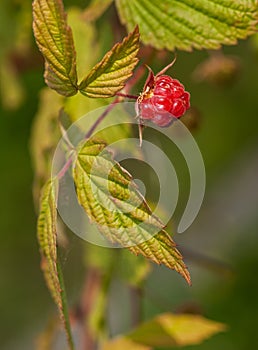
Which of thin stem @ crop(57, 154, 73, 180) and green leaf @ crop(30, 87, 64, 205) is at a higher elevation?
thin stem @ crop(57, 154, 73, 180)

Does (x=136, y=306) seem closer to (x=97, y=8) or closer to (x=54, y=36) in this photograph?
(x=97, y=8)

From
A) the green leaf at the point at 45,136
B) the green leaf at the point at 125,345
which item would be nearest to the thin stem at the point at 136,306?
the green leaf at the point at 125,345

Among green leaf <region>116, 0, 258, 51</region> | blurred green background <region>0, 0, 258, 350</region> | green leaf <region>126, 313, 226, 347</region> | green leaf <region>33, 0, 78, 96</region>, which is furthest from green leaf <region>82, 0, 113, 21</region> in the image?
blurred green background <region>0, 0, 258, 350</region>

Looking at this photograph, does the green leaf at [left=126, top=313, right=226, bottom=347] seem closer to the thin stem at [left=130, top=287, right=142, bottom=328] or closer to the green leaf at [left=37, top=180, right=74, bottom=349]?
the thin stem at [left=130, top=287, right=142, bottom=328]

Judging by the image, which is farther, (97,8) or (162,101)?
(97,8)

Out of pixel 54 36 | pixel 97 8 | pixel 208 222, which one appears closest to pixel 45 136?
pixel 97 8
